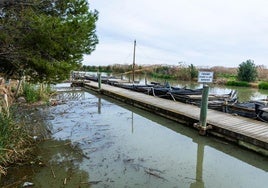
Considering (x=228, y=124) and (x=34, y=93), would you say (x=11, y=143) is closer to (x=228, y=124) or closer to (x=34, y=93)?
(x=228, y=124)

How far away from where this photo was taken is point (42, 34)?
3.66 metres

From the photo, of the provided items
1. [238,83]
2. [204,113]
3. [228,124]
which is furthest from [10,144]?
[238,83]

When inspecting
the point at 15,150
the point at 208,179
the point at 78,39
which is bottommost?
the point at 208,179

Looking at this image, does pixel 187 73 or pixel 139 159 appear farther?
pixel 187 73

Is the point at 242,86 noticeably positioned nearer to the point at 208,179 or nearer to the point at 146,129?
the point at 146,129

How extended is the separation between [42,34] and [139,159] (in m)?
2.76

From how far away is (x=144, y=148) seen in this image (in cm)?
525

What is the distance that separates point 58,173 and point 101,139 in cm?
186

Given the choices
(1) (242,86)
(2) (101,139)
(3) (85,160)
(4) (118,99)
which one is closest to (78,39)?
(3) (85,160)

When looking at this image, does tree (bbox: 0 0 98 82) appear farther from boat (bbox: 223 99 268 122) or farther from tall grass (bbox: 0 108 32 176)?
boat (bbox: 223 99 268 122)

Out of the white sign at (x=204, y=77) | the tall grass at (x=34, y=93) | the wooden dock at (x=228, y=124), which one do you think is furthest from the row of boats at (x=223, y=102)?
the tall grass at (x=34, y=93)

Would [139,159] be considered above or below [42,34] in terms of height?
below

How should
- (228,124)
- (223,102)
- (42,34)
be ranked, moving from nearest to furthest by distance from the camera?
(42,34) < (228,124) < (223,102)

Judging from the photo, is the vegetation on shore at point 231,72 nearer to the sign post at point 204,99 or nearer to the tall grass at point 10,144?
the sign post at point 204,99
